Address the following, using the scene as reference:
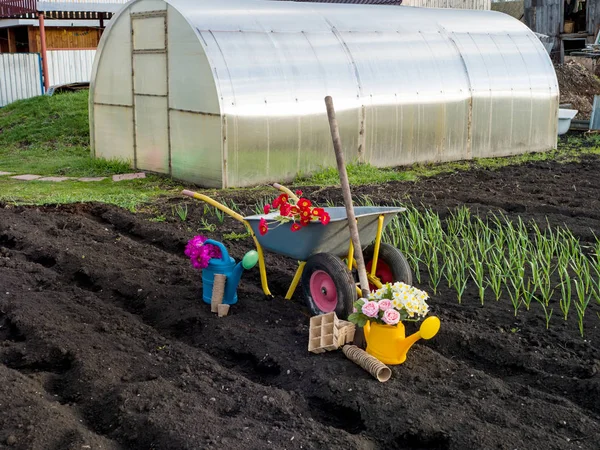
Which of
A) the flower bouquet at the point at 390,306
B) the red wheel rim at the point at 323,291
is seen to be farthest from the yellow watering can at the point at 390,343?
the red wheel rim at the point at 323,291

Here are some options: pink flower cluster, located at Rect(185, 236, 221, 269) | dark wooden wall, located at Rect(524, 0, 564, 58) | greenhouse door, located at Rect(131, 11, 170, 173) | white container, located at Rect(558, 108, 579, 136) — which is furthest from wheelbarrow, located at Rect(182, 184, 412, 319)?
dark wooden wall, located at Rect(524, 0, 564, 58)

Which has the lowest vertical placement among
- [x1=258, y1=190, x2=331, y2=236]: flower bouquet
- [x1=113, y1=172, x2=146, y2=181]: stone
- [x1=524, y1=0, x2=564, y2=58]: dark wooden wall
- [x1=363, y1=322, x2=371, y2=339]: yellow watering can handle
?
[x1=113, y1=172, x2=146, y2=181]: stone

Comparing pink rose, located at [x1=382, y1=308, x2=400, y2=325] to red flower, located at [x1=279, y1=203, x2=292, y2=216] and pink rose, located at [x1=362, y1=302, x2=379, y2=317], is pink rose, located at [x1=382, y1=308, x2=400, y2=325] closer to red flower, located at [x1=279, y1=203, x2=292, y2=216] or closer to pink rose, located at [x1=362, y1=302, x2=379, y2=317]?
pink rose, located at [x1=362, y1=302, x2=379, y2=317]

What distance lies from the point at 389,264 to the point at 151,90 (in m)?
6.21

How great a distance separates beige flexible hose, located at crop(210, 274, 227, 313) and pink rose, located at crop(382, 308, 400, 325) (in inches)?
47.8

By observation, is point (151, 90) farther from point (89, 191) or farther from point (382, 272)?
point (382, 272)

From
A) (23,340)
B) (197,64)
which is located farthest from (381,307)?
(197,64)

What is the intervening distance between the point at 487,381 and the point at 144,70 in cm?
761

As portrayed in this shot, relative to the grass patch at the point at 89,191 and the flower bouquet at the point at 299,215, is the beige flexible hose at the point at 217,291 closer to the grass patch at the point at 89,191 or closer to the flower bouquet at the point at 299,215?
the flower bouquet at the point at 299,215

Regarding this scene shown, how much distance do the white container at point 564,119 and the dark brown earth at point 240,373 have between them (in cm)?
962

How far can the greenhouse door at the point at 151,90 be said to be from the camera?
9852 mm

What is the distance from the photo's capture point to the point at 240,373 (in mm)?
4027

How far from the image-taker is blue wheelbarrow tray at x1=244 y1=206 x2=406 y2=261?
4.50 metres

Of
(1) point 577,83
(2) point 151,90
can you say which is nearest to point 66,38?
(2) point 151,90
